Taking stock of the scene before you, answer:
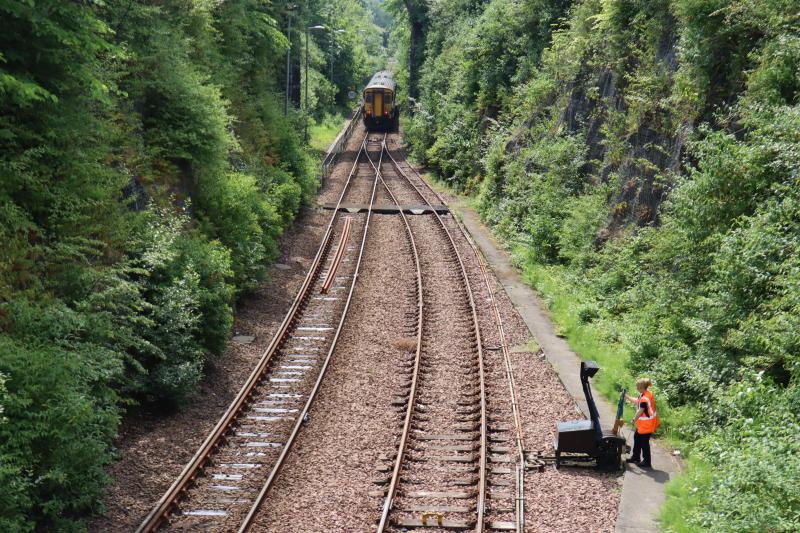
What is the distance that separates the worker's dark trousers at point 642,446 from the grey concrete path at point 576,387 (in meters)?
0.16

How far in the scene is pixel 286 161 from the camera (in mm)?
30828

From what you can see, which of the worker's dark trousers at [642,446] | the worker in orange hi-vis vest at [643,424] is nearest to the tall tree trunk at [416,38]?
the worker in orange hi-vis vest at [643,424]

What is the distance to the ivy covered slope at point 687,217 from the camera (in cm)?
943

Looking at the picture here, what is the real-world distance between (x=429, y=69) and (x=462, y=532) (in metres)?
49.4

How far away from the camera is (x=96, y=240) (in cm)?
1162

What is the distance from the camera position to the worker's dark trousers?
10617mm

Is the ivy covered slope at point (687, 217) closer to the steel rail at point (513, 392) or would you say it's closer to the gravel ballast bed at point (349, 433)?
the steel rail at point (513, 392)

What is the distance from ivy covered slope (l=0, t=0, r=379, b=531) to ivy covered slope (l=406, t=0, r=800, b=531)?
7257mm

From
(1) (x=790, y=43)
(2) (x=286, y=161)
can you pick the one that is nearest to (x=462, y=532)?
(1) (x=790, y=43)

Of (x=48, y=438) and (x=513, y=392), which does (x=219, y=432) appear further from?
(x=513, y=392)

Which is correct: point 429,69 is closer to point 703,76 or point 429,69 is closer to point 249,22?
point 249,22

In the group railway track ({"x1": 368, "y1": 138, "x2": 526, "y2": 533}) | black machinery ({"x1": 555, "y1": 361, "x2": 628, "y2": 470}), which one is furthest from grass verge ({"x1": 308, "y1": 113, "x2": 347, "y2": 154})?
black machinery ({"x1": 555, "y1": 361, "x2": 628, "y2": 470})

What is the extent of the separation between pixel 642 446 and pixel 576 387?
9.74 feet

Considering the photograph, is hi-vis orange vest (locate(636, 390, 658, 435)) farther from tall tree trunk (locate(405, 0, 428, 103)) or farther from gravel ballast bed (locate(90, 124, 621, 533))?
tall tree trunk (locate(405, 0, 428, 103))
